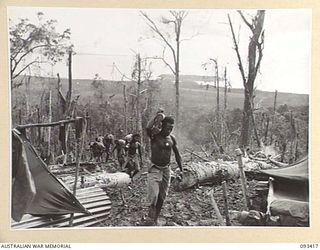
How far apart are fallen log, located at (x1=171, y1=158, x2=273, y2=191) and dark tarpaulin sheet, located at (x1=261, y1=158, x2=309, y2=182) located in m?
0.04

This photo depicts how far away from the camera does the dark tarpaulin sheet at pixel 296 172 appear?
1.01 meters

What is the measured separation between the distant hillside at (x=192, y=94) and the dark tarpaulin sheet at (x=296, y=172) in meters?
0.11

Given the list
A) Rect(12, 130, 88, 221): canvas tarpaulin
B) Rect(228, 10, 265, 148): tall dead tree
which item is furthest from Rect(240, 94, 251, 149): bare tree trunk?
Rect(12, 130, 88, 221): canvas tarpaulin

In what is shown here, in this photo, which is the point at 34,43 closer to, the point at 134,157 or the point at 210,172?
the point at 134,157

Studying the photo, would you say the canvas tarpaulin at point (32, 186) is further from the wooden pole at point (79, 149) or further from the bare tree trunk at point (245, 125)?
the bare tree trunk at point (245, 125)

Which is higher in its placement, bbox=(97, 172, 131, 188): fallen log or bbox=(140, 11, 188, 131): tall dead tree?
bbox=(140, 11, 188, 131): tall dead tree

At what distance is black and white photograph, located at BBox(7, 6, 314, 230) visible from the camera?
1.00 meters

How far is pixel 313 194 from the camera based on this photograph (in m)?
1.01

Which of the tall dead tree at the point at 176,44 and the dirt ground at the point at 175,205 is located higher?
the tall dead tree at the point at 176,44

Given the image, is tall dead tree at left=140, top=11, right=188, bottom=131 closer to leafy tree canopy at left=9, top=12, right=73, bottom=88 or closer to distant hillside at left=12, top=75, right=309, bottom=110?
distant hillside at left=12, top=75, right=309, bottom=110

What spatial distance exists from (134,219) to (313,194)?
13.4 inches

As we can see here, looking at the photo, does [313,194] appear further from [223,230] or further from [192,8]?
[192,8]

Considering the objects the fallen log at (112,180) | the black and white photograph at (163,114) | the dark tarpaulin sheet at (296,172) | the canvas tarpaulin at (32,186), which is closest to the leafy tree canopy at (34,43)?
the black and white photograph at (163,114)

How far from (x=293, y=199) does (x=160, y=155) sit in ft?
0.87
